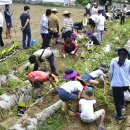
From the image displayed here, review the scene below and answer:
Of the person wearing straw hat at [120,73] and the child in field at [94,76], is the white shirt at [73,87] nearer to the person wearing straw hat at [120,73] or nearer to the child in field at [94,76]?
the person wearing straw hat at [120,73]

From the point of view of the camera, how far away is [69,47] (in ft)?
45.4

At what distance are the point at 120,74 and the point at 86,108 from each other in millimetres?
1009

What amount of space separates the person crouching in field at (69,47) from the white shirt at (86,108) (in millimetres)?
5381

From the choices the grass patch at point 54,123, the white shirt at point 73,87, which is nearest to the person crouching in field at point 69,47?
the grass patch at point 54,123

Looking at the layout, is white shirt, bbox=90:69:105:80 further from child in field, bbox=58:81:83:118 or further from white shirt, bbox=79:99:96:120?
white shirt, bbox=79:99:96:120

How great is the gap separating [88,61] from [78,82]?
4.34m

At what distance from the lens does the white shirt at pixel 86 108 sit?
331 inches

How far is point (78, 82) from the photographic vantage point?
867 cm

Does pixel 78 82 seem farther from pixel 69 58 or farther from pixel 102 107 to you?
pixel 69 58

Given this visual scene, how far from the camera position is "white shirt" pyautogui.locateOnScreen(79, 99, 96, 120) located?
27.6ft

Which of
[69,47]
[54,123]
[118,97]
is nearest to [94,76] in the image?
[118,97]

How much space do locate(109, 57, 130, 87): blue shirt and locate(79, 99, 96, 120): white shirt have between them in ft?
2.11

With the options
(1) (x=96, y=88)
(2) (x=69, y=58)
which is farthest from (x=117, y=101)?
(2) (x=69, y=58)

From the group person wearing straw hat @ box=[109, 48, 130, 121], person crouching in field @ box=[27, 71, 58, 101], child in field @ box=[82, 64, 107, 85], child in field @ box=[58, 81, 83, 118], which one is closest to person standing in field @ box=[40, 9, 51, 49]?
child in field @ box=[82, 64, 107, 85]
